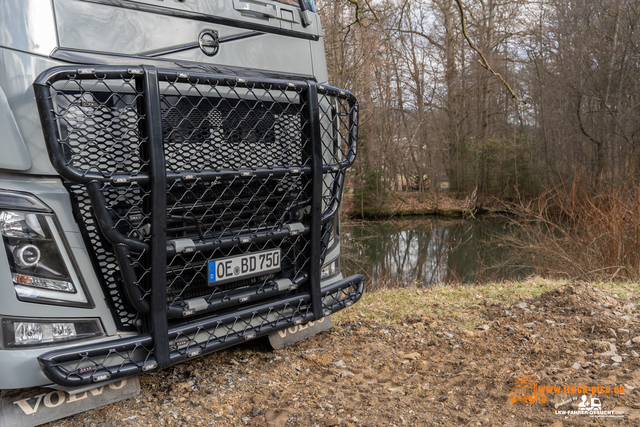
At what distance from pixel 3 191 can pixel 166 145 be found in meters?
0.77

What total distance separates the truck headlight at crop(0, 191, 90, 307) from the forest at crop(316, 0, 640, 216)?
1187cm

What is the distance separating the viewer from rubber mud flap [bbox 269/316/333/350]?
10.9 feet

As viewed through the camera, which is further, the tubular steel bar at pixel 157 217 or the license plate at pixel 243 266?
the license plate at pixel 243 266

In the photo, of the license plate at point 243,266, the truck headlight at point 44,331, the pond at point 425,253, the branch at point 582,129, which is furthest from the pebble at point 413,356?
the branch at point 582,129

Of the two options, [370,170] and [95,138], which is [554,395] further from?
[370,170]

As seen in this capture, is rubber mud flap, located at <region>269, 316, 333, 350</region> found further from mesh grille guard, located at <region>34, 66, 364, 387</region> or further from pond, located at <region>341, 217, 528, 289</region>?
pond, located at <region>341, 217, 528, 289</region>

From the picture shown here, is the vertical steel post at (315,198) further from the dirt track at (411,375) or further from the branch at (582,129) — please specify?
the branch at (582,129)

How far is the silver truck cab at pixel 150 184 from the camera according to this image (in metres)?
2.11

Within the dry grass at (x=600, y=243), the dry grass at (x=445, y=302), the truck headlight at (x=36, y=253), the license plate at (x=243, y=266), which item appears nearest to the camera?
the truck headlight at (x=36, y=253)

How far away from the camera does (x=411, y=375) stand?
294 centimetres

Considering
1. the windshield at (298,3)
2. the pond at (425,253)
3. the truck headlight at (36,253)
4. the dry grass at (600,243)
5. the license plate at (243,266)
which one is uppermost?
the windshield at (298,3)

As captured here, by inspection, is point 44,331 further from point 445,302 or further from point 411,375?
point 445,302

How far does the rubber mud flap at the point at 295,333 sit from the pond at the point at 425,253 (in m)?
6.73

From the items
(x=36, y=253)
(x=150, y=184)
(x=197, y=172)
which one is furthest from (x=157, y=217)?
(x=36, y=253)
